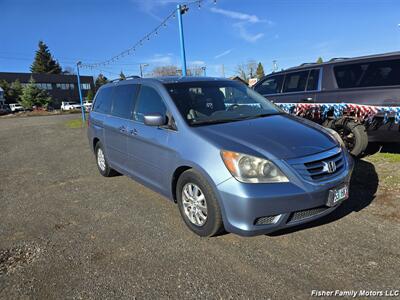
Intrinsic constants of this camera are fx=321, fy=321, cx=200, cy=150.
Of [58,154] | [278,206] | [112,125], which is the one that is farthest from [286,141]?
[58,154]

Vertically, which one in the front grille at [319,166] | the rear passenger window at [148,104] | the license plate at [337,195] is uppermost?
the rear passenger window at [148,104]

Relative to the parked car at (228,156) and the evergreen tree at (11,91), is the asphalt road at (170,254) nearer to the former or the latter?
the parked car at (228,156)

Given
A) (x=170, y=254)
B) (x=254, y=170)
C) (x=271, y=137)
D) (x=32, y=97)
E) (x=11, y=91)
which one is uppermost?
(x=11, y=91)

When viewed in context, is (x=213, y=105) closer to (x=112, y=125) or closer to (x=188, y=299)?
(x=112, y=125)

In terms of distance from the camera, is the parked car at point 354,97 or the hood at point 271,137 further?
the parked car at point 354,97

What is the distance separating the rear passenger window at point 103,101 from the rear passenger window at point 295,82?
3937 millimetres

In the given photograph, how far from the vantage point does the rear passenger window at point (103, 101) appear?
5574 mm

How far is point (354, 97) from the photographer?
5969mm

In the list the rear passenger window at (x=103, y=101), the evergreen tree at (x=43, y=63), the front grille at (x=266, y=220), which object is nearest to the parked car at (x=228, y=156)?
the front grille at (x=266, y=220)

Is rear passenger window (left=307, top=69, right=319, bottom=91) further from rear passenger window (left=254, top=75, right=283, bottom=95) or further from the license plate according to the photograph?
the license plate

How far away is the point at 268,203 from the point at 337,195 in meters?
0.81

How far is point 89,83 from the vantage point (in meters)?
84.5

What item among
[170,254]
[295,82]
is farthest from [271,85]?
[170,254]

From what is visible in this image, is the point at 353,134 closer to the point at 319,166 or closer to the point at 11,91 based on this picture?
the point at 319,166
